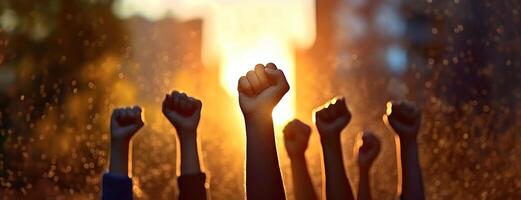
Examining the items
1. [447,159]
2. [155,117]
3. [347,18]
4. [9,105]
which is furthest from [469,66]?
[347,18]

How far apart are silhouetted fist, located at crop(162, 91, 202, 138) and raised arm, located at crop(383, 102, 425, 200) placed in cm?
33

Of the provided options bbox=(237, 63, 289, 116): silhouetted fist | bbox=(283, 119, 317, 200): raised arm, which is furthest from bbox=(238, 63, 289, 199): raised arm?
bbox=(283, 119, 317, 200): raised arm

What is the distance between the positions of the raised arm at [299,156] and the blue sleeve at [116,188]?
42cm

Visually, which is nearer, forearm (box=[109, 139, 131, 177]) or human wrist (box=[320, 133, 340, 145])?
forearm (box=[109, 139, 131, 177])

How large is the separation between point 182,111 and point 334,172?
0.94 feet

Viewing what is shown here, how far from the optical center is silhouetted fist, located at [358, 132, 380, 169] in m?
1.95

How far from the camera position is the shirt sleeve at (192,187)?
1.54 meters

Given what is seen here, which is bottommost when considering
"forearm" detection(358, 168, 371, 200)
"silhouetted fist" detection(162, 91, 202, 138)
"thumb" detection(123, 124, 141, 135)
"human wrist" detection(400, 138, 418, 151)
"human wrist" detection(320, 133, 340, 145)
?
"forearm" detection(358, 168, 371, 200)

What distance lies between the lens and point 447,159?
3.08 meters

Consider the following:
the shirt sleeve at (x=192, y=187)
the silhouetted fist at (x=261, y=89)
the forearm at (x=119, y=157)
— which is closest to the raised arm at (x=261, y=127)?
the silhouetted fist at (x=261, y=89)

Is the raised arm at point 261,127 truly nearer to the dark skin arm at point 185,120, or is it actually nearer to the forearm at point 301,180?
the dark skin arm at point 185,120

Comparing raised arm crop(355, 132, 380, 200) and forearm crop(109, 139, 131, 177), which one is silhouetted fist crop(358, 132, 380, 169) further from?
forearm crop(109, 139, 131, 177)

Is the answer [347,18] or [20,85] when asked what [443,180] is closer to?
[20,85]

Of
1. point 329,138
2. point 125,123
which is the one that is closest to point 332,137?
point 329,138
